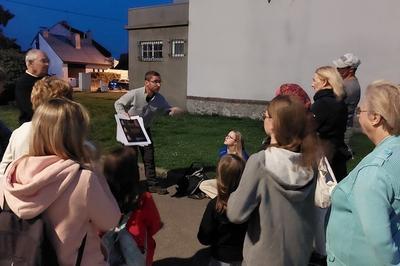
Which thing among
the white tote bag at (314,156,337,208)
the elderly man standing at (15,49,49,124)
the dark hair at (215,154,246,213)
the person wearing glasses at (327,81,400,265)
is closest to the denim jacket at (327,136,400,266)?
the person wearing glasses at (327,81,400,265)

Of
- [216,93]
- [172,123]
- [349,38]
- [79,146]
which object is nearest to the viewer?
[79,146]

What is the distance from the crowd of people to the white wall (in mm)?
10289

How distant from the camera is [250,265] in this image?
2852 millimetres

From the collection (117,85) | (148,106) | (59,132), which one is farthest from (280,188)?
(117,85)

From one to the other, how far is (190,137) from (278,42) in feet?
18.9

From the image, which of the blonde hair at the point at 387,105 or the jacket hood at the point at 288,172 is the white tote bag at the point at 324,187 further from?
the blonde hair at the point at 387,105

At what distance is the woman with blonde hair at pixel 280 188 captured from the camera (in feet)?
8.73

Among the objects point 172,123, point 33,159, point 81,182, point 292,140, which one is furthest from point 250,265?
point 172,123

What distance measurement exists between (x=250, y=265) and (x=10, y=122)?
12.8 metres

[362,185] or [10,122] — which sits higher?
[362,185]

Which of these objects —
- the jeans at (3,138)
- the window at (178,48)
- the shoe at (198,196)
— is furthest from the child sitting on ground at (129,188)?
the window at (178,48)

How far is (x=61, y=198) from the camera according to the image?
216cm

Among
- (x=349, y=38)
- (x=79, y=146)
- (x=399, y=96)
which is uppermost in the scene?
(x=349, y=38)

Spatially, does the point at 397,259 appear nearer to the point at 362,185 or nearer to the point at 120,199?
the point at 362,185
